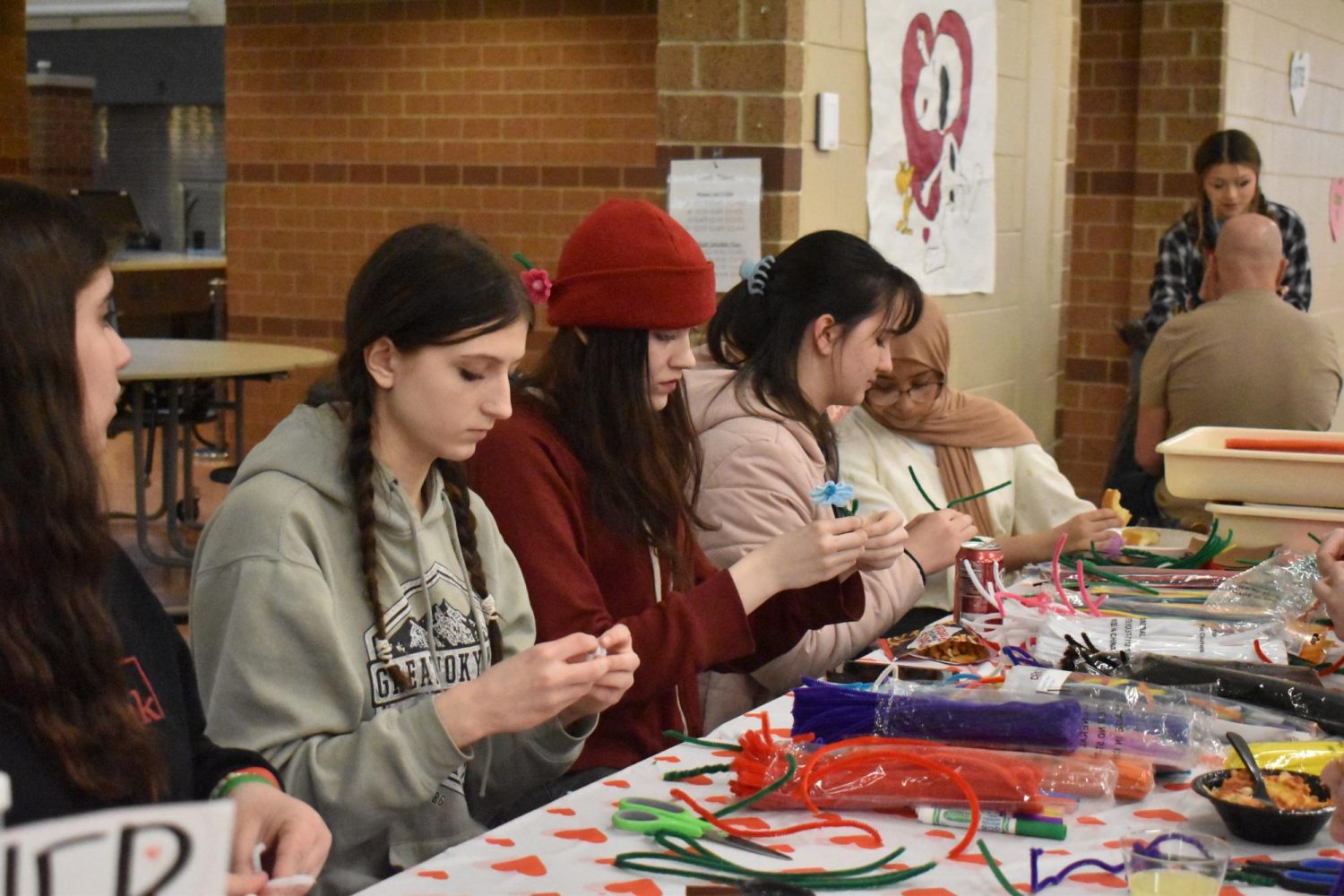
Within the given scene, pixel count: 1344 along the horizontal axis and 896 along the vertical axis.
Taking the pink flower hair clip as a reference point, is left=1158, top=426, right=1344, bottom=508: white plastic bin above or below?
below

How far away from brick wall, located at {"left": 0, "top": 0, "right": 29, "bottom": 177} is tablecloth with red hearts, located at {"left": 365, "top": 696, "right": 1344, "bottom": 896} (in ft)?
30.0

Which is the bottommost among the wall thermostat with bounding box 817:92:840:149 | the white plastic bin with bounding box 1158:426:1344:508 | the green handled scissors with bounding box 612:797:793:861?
the green handled scissors with bounding box 612:797:793:861

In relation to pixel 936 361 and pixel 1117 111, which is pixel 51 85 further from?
pixel 936 361

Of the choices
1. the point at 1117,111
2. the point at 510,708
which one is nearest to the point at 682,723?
the point at 510,708

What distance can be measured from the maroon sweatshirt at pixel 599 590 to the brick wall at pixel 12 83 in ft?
27.7

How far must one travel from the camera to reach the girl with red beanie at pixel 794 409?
283cm

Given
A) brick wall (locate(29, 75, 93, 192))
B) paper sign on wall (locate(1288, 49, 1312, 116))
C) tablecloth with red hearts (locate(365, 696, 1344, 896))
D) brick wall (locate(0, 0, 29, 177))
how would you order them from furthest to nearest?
brick wall (locate(29, 75, 93, 192)) → brick wall (locate(0, 0, 29, 177)) → paper sign on wall (locate(1288, 49, 1312, 116)) → tablecloth with red hearts (locate(365, 696, 1344, 896))

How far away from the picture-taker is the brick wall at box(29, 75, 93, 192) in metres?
13.5

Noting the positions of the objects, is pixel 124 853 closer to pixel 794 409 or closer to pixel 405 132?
pixel 794 409

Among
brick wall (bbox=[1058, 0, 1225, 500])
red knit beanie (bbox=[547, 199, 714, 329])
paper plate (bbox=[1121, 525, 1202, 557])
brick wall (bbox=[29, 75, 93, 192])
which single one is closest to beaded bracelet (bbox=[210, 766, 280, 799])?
red knit beanie (bbox=[547, 199, 714, 329])

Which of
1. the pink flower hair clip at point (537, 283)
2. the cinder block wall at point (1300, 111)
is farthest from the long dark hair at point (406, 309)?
the cinder block wall at point (1300, 111)

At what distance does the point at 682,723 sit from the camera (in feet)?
8.21

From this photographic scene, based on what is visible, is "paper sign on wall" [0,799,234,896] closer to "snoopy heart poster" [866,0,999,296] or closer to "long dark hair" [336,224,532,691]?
"long dark hair" [336,224,532,691]

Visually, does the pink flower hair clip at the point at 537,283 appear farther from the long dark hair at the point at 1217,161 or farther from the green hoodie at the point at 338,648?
the long dark hair at the point at 1217,161
